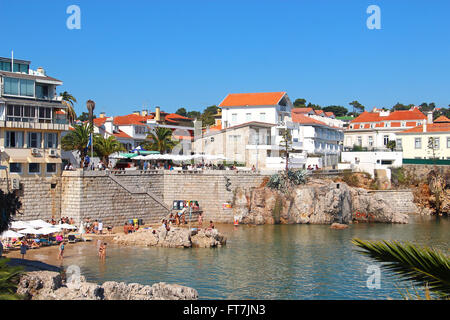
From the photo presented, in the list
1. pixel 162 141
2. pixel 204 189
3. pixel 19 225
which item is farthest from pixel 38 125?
pixel 162 141

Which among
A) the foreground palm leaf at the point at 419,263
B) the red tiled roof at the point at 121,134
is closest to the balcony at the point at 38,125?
the red tiled roof at the point at 121,134

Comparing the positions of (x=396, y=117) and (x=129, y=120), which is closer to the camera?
(x=129, y=120)

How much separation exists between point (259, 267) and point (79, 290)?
17085mm

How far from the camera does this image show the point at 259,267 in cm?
3450

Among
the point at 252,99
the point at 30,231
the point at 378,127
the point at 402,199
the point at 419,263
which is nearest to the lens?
the point at 419,263

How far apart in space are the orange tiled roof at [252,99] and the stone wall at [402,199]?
20856mm

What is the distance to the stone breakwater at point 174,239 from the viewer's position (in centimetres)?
4066

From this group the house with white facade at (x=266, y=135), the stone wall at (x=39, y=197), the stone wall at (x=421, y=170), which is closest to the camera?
the stone wall at (x=39, y=197)

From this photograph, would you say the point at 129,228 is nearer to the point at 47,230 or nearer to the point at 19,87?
the point at 47,230

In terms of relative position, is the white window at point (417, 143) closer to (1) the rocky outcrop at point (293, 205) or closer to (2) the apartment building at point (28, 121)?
(1) the rocky outcrop at point (293, 205)

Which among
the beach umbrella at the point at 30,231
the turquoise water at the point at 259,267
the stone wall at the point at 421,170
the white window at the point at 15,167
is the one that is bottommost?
the turquoise water at the point at 259,267

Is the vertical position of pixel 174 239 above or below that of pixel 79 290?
below
